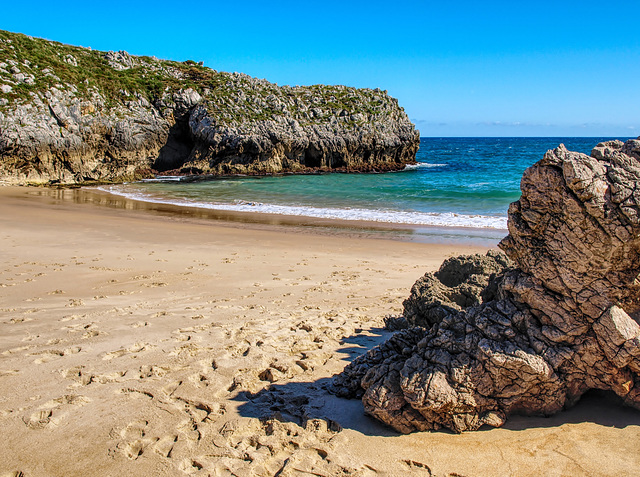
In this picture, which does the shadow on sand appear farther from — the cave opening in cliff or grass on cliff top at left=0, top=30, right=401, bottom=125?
the cave opening in cliff

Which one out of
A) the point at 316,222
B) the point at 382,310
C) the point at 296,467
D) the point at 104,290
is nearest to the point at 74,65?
the point at 316,222

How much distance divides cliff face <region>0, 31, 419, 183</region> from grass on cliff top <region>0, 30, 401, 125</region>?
0.10 m

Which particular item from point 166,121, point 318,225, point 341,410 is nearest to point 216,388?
point 341,410

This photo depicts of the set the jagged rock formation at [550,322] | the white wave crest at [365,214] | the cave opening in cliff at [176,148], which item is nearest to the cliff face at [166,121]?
the cave opening in cliff at [176,148]

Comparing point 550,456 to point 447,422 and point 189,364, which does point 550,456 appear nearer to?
point 447,422

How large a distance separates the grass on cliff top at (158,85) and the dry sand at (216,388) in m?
28.0

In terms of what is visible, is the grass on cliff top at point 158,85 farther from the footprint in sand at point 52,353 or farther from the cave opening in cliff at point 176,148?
the footprint in sand at point 52,353

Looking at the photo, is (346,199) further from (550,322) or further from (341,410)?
(550,322)

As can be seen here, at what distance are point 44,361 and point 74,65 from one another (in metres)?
38.1

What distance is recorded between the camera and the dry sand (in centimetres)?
277

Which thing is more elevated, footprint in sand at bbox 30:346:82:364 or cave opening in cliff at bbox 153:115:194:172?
cave opening in cliff at bbox 153:115:194:172

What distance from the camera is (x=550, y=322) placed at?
2930mm

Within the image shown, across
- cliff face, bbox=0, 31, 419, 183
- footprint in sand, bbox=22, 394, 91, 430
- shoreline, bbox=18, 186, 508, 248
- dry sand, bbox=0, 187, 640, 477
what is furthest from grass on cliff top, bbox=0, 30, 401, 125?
footprint in sand, bbox=22, 394, 91, 430

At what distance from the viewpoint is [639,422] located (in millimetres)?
2924
